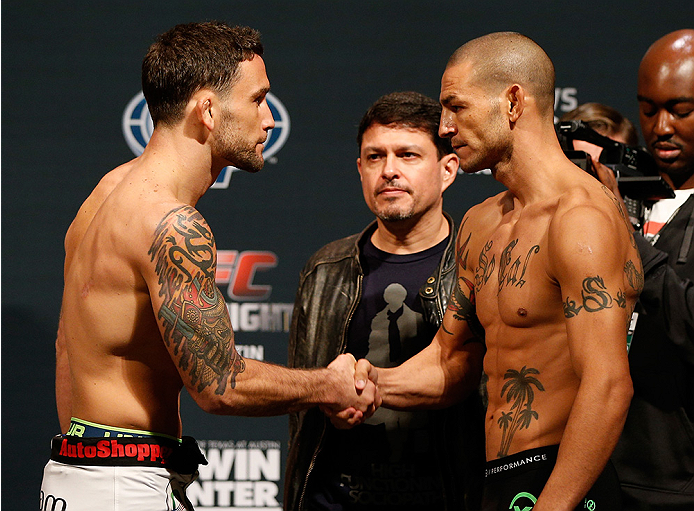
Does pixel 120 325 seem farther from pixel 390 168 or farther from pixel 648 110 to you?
pixel 648 110

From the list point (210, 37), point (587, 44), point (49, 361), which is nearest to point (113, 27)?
point (49, 361)

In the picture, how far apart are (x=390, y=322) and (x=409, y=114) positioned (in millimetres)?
715

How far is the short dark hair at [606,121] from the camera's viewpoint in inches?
114

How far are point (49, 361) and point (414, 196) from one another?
1.83 metres

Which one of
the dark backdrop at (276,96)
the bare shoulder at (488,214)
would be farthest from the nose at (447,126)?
the dark backdrop at (276,96)

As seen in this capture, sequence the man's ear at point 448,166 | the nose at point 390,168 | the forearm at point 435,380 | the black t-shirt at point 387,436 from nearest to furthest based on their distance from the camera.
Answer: the forearm at point 435,380 < the black t-shirt at point 387,436 < the nose at point 390,168 < the man's ear at point 448,166

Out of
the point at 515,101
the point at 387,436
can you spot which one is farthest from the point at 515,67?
the point at 387,436

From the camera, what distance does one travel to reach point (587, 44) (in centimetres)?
334

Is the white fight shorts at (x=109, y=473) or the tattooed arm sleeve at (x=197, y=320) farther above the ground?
the tattooed arm sleeve at (x=197, y=320)

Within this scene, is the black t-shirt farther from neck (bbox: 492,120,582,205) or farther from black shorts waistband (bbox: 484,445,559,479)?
neck (bbox: 492,120,582,205)

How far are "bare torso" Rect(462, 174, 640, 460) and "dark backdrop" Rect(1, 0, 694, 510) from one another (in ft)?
4.90

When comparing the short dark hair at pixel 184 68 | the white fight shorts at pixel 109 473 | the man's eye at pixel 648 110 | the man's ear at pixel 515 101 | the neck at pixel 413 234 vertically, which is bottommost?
the white fight shorts at pixel 109 473

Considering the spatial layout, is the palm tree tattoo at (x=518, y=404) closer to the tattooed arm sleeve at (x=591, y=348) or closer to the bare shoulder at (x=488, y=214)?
the tattooed arm sleeve at (x=591, y=348)

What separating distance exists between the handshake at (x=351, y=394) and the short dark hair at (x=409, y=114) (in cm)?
86
